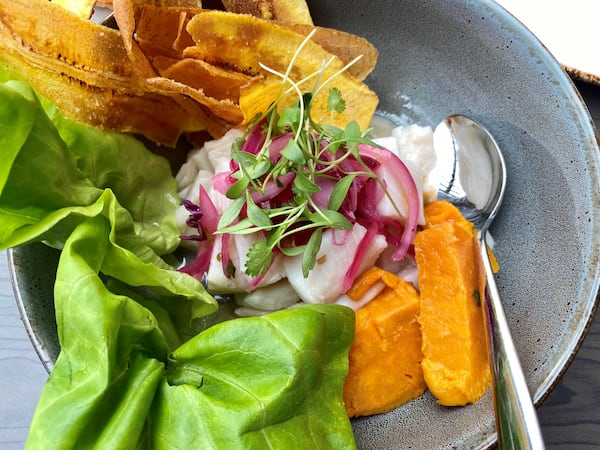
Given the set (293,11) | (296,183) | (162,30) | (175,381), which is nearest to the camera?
(175,381)

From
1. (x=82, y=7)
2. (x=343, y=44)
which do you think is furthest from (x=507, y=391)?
(x=82, y=7)

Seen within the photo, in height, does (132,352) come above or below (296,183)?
below

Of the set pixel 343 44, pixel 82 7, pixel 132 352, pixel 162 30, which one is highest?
pixel 343 44

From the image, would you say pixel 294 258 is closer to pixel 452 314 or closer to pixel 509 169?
pixel 452 314

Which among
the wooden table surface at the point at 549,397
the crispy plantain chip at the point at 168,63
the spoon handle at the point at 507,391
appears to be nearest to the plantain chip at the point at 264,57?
the crispy plantain chip at the point at 168,63

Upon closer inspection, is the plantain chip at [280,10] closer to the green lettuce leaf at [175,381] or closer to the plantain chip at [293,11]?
the plantain chip at [293,11]

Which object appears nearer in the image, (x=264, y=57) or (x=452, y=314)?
(x=452, y=314)
